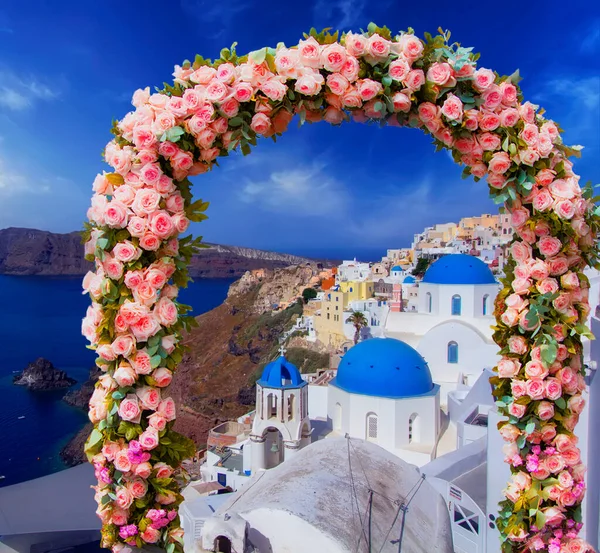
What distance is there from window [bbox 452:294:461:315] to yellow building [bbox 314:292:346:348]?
58.8 feet

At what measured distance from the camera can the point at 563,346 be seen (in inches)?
Answer: 118

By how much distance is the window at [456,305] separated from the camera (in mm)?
15594

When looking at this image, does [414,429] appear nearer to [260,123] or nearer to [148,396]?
[148,396]

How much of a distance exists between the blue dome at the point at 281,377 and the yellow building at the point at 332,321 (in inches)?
848

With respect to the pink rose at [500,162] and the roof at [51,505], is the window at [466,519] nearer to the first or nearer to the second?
the roof at [51,505]

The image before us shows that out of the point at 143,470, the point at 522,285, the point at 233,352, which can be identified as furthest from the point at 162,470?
the point at 233,352

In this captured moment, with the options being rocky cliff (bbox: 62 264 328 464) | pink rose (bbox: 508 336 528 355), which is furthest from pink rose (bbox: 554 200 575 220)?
rocky cliff (bbox: 62 264 328 464)

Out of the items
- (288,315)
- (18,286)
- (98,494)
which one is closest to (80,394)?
(288,315)

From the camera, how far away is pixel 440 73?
9.47 ft

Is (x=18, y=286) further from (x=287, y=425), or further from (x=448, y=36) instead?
(x=448, y=36)

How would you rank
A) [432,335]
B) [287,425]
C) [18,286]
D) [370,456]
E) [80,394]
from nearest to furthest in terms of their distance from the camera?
[370,456] → [287,425] → [432,335] → [80,394] → [18,286]

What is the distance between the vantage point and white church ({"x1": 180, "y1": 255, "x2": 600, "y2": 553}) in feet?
8.93

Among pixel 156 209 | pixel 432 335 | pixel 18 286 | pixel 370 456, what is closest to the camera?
pixel 156 209

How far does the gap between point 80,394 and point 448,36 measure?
4487 cm
